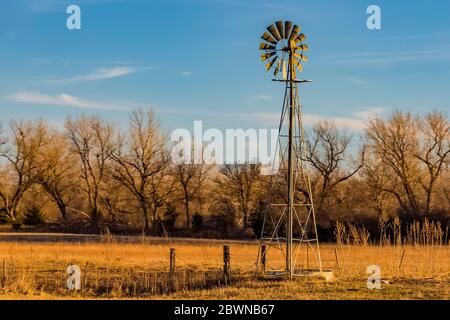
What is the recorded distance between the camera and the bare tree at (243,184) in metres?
54.7

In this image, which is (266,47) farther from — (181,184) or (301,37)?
(181,184)

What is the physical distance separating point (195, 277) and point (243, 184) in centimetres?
3799

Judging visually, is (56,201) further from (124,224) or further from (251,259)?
(251,259)

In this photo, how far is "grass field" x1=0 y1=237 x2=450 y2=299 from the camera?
14.0m

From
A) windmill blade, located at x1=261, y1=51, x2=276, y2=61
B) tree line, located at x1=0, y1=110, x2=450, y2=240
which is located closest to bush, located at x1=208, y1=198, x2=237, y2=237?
tree line, located at x1=0, y1=110, x2=450, y2=240

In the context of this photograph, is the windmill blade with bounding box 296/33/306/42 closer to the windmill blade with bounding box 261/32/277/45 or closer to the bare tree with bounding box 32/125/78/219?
the windmill blade with bounding box 261/32/277/45

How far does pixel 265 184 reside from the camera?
5466cm

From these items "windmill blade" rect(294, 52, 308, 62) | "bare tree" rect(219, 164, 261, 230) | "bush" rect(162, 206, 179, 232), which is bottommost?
"bush" rect(162, 206, 179, 232)

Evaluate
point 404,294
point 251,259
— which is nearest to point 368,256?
point 251,259

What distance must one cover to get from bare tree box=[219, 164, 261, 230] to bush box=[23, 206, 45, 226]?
55.6 ft

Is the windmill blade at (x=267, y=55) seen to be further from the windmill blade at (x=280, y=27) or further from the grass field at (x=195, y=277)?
the grass field at (x=195, y=277)

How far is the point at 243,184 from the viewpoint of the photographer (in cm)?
5612

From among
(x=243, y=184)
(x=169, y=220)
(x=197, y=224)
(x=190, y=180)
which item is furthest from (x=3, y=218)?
(x=243, y=184)

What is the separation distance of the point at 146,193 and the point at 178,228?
839 centimetres
